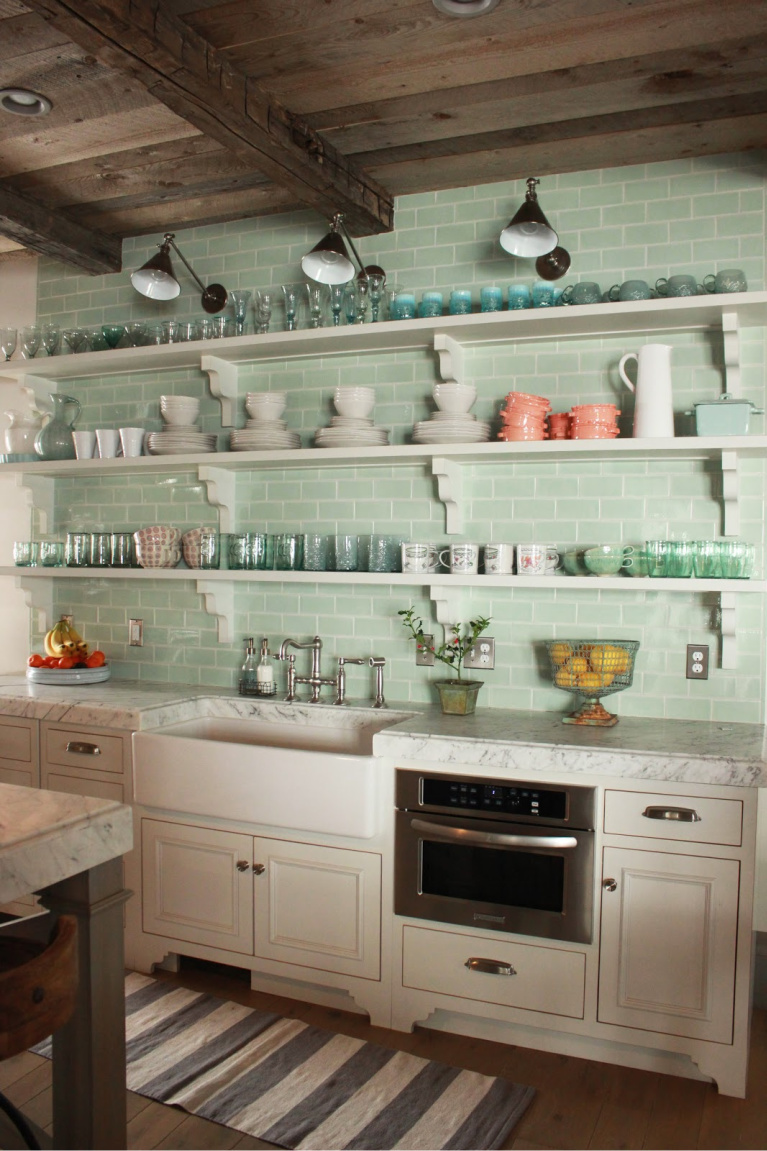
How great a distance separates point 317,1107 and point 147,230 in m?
3.54

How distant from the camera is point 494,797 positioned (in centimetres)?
278

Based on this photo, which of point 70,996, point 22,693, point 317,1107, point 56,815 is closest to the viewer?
point 70,996

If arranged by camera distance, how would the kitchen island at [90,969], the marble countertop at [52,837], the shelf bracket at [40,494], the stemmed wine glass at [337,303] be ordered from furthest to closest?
the shelf bracket at [40,494]
the stemmed wine glass at [337,303]
the kitchen island at [90,969]
the marble countertop at [52,837]

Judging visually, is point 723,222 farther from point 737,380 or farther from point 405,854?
point 405,854

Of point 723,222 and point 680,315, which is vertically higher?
point 723,222

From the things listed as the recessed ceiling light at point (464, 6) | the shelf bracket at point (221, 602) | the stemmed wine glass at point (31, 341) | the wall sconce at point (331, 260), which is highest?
the recessed ceiling light at point (464, 6)

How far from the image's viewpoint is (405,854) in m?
2.87

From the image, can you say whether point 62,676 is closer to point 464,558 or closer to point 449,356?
point 464,558

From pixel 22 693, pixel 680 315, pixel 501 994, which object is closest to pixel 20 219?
pixel 22 693

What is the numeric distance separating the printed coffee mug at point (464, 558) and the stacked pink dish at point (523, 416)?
0.42 m

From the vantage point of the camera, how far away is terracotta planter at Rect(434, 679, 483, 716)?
3.25 metres

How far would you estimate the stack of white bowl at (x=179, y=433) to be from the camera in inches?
148

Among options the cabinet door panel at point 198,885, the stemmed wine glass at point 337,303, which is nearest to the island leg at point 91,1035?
the cabinet door panel at point 198,885

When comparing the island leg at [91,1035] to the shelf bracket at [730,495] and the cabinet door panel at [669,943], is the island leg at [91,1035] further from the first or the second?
the shelf bracket at [730,495]
